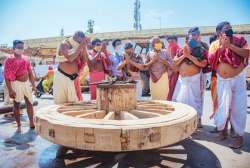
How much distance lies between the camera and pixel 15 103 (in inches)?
211

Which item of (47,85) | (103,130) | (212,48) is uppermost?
(212,48)

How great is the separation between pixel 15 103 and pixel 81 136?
3118 mm

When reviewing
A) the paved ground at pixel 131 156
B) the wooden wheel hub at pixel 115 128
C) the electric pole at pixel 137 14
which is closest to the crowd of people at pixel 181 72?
the paved ground at pixel 131 156

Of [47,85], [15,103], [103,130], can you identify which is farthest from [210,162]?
[47,85]

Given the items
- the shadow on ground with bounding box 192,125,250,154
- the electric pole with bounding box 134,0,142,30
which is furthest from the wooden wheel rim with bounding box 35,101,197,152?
the electric pole with bounding box 134,0,142,30

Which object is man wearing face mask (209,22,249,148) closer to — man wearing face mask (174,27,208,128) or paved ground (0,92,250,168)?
paved ground (0,92,250,168)

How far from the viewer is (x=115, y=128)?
265 cm

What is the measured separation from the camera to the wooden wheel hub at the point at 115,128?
8.70 ft

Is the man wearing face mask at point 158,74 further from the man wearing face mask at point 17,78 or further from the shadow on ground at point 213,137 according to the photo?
the man wearing face mask at point 17,78

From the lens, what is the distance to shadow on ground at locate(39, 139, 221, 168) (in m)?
3.32

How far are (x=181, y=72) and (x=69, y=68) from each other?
1982 mm

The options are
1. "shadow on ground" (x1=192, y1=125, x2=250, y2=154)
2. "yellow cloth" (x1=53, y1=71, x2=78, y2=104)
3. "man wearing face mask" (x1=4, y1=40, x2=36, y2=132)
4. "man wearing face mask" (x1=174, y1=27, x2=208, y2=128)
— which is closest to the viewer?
"shadow on ground" (x1=192, y1=125, x2=250, y2=154)

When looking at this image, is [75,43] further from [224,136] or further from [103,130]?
[224,136]

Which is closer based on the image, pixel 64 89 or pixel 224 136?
pixel 224 136
